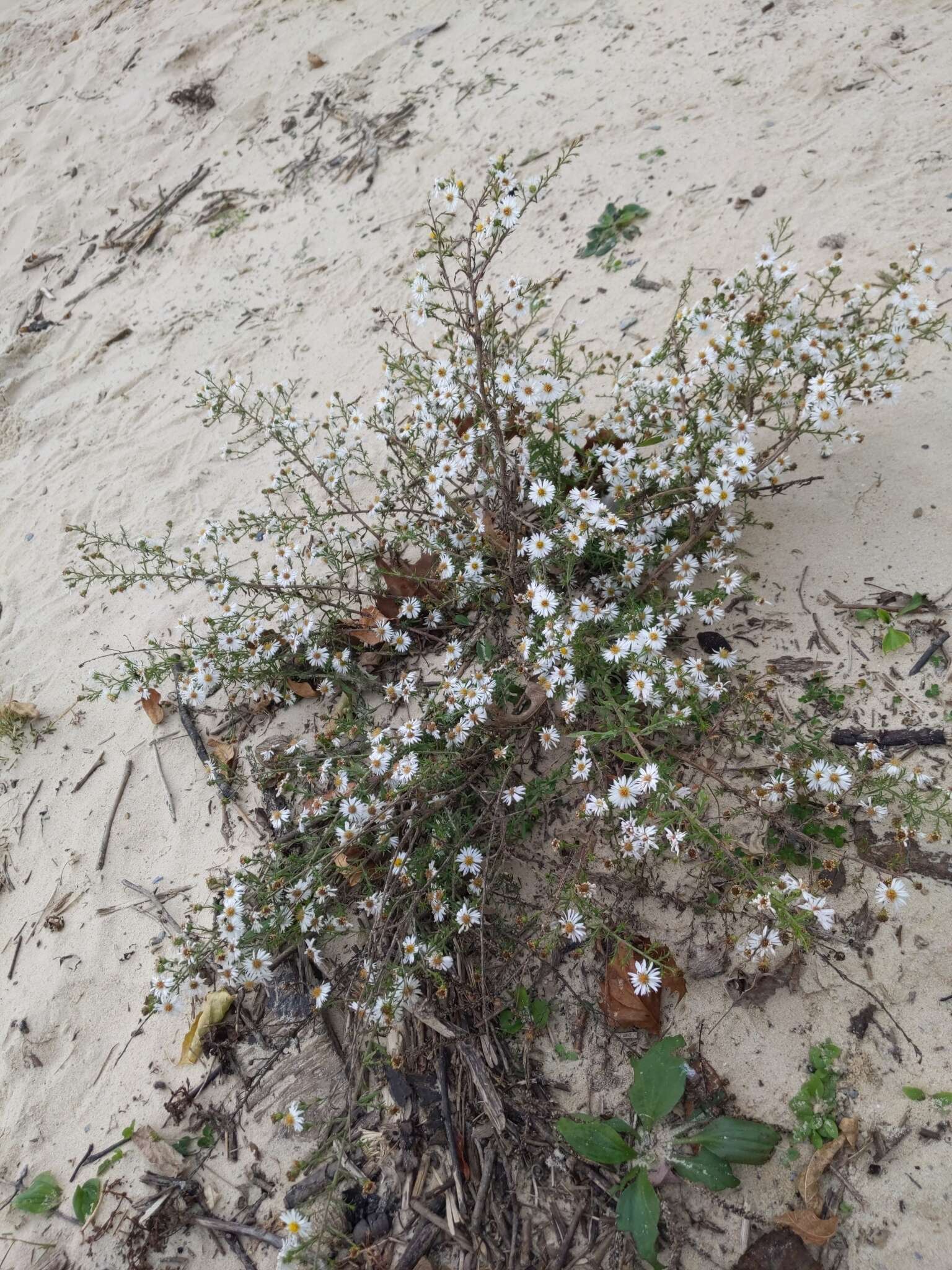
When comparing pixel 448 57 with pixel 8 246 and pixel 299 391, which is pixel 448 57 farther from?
pixel 8 246

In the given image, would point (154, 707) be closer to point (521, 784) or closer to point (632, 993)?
point (521, 784)

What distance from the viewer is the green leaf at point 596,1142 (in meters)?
1.89

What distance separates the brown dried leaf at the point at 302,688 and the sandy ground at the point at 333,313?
52 centimetres

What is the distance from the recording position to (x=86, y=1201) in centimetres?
A: 234

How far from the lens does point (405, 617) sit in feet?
10.2

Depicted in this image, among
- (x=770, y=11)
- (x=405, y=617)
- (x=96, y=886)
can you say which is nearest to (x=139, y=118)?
(x=770, y=11)

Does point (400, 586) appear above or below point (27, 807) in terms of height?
above

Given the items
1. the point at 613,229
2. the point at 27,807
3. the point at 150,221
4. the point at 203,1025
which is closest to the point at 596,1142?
the point at 203,1025

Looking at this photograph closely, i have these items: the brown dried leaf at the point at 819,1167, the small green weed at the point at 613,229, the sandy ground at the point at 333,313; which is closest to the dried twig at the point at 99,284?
the sandy ground at the point at 333,313

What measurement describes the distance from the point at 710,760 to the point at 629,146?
3721mm

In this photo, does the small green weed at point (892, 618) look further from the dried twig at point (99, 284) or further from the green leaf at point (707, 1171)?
the dried twig at point (99, 284)

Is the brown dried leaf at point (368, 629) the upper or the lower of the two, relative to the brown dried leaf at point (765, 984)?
upper

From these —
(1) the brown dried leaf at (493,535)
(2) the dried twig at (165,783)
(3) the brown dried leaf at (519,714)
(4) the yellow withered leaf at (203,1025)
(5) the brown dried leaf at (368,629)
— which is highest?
(1) the brown dried leaf at (493,535)

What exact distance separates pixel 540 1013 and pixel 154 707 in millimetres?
2059
